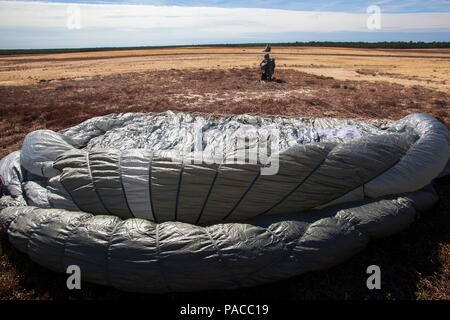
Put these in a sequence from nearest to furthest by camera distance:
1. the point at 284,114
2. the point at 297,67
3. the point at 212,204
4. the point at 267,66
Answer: the point at 212,204 < the point at 284,114 < the point at 267,66 < the point at 297,67

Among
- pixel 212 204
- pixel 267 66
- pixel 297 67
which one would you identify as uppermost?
pixel 297 67

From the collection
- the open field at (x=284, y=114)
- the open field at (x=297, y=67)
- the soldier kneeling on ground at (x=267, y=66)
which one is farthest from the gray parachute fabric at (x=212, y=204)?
the open field at (x=297, y=67)

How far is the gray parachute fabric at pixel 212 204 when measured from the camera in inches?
109

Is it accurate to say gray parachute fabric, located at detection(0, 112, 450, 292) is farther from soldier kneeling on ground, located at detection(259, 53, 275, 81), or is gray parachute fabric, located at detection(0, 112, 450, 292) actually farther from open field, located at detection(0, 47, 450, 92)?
open field, located at detection(0, 47, 450, 92)

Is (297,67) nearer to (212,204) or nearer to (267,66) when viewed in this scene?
(267,66)

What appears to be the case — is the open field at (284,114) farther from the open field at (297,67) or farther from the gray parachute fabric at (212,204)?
the open field at (297,67)

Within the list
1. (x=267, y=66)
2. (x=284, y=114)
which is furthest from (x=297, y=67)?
(x=284, y=114)

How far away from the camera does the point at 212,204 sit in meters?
3.24

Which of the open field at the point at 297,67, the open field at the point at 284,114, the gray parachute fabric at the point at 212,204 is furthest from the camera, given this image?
the open field at the point at 297,67

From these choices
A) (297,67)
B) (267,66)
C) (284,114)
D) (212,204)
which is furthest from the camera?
(297,67)

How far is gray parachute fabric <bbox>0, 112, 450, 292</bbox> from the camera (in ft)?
9.05

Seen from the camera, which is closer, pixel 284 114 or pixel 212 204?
pixel 212 204

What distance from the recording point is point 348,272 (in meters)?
3.07

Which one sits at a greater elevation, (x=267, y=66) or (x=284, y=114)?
(x=267, y=66)
